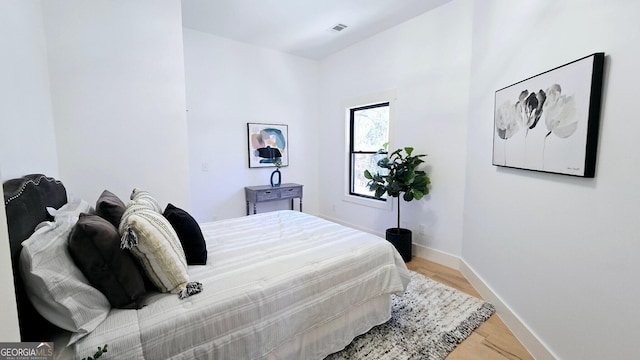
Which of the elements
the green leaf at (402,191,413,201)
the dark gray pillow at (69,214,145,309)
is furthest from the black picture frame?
the dark gray pillow at (69,214,145,309)

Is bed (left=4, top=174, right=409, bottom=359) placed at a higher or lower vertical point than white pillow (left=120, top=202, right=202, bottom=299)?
lower

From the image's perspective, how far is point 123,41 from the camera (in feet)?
7.80

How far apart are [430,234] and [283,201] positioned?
239 centimetres

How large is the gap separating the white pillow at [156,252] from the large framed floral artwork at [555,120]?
2.05 metres

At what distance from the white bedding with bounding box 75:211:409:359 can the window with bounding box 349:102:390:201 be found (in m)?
2.02

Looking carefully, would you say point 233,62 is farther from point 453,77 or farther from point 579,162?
point 579,162

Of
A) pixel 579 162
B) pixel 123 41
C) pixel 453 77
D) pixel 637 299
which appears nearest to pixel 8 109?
pixel 123 41

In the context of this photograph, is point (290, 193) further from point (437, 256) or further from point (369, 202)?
point (437, 256)

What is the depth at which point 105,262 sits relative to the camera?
1.16 metres

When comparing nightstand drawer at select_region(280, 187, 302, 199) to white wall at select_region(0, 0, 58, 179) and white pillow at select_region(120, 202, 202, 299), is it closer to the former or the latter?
white wall at select_region(0, 0, 58, 179)

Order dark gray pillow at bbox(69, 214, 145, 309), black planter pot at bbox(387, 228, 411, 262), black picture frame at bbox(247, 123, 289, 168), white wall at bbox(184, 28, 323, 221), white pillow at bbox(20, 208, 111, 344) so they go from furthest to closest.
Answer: black picture frame at bbox(247, 123, 289, 168) → white wall at bbox(184, 28, 323, 221) → black planter pot at bbox(387, 228, 411, 262) → dark gray pillow at bbox(69, 214, 145, 309) → white pillow at bbox(20, 208, 111, 344)

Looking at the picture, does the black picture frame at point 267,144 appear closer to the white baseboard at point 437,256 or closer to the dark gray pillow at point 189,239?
the white baseboard at point 437,256

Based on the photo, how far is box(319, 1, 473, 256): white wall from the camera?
2.93 m

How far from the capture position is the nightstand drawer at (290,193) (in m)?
4.18
